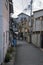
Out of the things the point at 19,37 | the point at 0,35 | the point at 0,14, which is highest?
the point at 0,14

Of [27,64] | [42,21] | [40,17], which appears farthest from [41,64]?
[40,17]

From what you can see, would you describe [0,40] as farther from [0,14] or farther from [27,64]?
[27,64]

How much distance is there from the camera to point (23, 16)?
8875 centimetres

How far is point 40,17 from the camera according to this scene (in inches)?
1490

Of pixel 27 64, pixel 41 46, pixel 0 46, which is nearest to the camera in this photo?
pixel 0 46

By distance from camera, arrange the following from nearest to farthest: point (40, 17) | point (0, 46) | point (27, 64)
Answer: point (0, 46) → point (27, 64) → point (40, 17)

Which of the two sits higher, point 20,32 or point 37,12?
point 37,12

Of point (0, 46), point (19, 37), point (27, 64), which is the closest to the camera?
point (0, 46)

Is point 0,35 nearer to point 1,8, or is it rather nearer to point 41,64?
point 1,8

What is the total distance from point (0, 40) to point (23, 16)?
76.3 metres

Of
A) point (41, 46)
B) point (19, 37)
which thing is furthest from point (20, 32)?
point (41, 46)

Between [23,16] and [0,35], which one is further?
[23,16]

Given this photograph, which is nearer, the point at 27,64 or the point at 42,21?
the point at 27,64

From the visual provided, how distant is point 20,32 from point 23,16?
10.5 m
